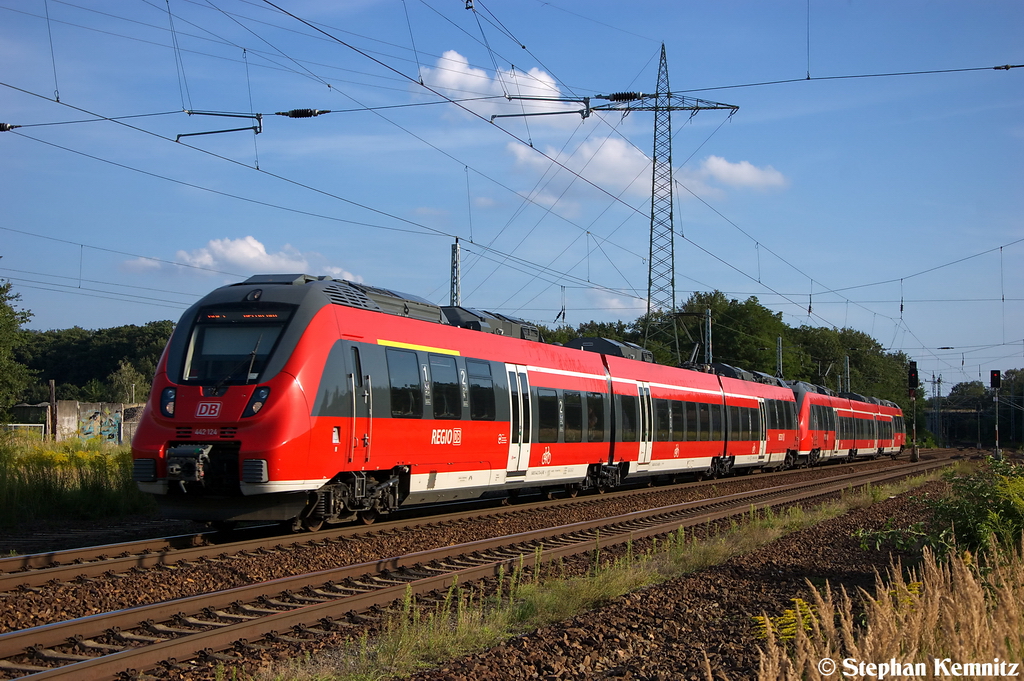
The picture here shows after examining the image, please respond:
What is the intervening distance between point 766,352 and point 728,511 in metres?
75.6

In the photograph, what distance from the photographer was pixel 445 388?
14.6 m

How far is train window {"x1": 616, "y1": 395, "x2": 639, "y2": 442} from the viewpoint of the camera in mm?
22016

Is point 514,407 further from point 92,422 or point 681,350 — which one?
point 681,350

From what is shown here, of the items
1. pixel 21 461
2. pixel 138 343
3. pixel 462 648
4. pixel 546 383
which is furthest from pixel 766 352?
pixel 462 648

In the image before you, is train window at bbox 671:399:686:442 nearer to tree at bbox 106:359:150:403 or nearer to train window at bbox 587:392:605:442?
train window at bbox 587:392:605:442

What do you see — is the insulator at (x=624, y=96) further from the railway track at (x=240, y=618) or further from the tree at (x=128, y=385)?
the tree at (x=128, y=385)

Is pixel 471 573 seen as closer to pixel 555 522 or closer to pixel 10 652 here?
pixel 10 652

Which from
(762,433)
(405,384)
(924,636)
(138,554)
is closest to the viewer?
(924,636)

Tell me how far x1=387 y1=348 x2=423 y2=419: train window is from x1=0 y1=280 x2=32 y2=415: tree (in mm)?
19979

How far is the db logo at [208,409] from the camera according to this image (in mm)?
11172

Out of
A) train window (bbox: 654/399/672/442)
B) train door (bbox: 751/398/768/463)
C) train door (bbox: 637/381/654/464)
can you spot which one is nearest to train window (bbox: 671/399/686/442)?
train window (bbox: 654/399/672/442)

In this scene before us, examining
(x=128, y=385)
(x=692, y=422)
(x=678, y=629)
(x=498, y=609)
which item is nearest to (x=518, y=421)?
(x=498, y=609)

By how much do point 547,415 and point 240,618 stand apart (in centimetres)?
1119

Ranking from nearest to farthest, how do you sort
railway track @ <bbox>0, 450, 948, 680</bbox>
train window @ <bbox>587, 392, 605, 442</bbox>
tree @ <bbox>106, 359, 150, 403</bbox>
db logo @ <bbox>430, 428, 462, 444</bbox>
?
railway track @ <bbox>0, 450, 948, 680</bbox>
db logo @ <bbox>430, 428, 462, 444</bbox>
train window @ <bbox>587, 392, 605, 442</bbox>
tree @ <bbox>106, 359, 150, 403</bbox>
